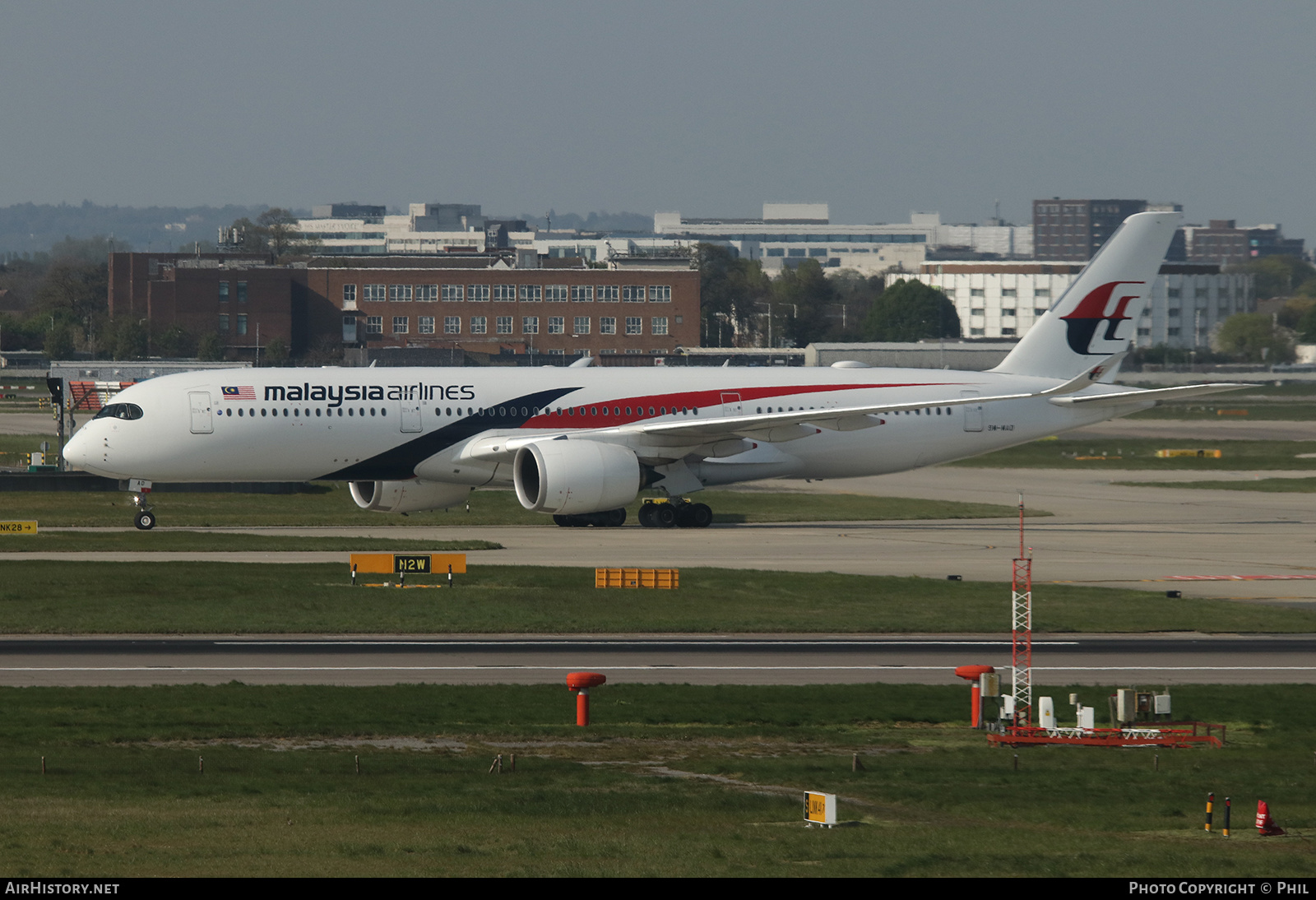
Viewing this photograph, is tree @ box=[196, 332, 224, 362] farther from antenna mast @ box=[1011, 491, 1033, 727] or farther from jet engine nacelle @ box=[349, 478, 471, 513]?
antenna mast @ box=[1011, 491, 1033, 727]

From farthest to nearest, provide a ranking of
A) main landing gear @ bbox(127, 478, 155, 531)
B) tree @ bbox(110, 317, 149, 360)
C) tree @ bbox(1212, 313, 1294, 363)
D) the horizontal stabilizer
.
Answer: tree @ bbox(110, 317, 149, 360), tree @ bbox(1212, 313, 1294, 363), main landing gear @ bbox(127, 478, 155, 531), the horizontal stabilizer

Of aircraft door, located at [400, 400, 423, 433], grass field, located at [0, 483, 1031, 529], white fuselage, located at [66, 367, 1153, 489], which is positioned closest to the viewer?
white fuselage, located at [66, 367, 1153, 489]

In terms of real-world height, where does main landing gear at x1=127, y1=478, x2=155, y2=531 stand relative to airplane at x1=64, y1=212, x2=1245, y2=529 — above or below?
below

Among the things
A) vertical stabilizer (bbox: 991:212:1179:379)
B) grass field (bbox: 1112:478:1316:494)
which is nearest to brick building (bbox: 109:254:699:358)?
grass field (bbox: 1112:478:1316:494)

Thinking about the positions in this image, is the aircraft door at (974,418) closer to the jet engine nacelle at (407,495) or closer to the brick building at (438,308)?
the jet engine nacelle at (407,495)

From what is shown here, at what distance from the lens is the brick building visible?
17050 centimetres

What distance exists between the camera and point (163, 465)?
170ft

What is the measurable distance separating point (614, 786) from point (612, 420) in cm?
3316

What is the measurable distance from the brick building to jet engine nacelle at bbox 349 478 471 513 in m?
110

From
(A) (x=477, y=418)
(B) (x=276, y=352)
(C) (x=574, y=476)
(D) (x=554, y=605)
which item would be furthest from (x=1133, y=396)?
(B) (x=276, y=352)

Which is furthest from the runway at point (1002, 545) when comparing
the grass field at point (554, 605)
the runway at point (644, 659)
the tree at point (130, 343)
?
the tree at point (130, 343)

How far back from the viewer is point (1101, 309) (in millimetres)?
58375

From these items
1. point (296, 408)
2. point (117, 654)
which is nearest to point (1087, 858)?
point (117, 654)

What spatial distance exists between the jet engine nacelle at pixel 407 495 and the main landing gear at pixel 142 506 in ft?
20.4
